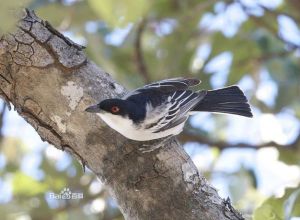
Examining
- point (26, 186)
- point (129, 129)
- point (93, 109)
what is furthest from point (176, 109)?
point (26, 186)

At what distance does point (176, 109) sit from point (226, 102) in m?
0.47

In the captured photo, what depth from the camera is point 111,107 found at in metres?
2.34

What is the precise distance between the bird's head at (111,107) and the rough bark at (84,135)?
0.04 m

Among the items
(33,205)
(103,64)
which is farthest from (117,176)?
(33,205)

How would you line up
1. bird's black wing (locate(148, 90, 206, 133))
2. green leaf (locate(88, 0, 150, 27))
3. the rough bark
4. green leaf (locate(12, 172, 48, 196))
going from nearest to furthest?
green leaf (locate(88, 0, 150, 27)) → the rough bark → bird's black wing (locate(148, 90, 206, 133)) → green leaf (locate(12, 172, 48, 196))

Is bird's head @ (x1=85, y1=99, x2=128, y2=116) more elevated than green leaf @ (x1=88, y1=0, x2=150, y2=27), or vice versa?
bird's head @ (x1=85, y1=99, x2=128, y2=116)

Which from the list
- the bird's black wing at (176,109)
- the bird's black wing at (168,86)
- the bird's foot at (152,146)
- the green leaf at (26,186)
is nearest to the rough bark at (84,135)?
the bird's foot at (152,146)

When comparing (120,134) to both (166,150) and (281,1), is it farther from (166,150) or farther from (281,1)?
(281,1)

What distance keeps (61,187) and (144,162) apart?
1.96 meters

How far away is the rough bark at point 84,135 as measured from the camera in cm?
218

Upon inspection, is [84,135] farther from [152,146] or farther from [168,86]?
[168,86]

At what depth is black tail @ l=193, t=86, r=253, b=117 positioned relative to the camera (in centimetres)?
312

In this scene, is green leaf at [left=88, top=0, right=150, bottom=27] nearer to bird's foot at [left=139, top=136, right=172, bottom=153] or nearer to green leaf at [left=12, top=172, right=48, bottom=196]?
bird's foot at [left=139, top=136, right=172, bottom=153]

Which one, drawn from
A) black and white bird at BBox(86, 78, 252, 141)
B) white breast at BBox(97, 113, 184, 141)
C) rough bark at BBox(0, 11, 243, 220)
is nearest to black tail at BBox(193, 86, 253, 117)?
black and white bird at BBox(86, 78, 252, 141)
